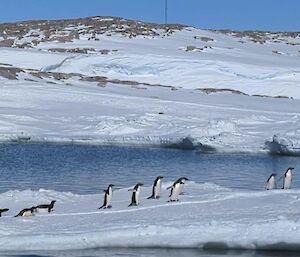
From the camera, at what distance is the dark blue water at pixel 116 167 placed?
20703 millimetres

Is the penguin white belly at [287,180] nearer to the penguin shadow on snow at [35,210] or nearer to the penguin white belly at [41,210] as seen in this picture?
the penguin shadow on snow at [35,210]

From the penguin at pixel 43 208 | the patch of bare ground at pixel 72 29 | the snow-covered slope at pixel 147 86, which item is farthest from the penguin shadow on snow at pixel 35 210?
the patch of bare ground at pixel 72 29

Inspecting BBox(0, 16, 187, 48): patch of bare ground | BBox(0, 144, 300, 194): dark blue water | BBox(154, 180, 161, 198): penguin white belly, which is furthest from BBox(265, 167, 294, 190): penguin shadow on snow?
BBox(0, 16, 187, 48): patch of bare ground

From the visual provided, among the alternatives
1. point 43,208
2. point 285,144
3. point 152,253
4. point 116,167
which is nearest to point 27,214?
point 43,208

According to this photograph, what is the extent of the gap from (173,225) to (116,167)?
13.1m

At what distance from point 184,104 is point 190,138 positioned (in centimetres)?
911

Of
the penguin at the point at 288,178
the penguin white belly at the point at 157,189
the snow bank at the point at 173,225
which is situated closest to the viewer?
the snow bank at the point at 173,225

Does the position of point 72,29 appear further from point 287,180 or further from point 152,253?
point 152,253

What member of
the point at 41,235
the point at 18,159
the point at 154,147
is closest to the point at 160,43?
the point at 154,147

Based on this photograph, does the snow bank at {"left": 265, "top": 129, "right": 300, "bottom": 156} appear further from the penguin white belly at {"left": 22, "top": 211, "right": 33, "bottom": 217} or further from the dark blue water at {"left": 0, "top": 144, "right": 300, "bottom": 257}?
the penguin white belly at {"left": 22, "top": 211, "right": 33, "bottom": 217}

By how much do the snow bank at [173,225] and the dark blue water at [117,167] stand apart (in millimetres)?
5031

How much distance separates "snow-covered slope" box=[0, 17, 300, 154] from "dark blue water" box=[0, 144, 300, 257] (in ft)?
5.49

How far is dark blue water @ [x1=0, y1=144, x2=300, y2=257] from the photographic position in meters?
20.7

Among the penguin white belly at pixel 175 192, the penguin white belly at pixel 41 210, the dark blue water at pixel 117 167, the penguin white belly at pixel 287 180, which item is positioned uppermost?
the dark blue water at pixel 117 167
